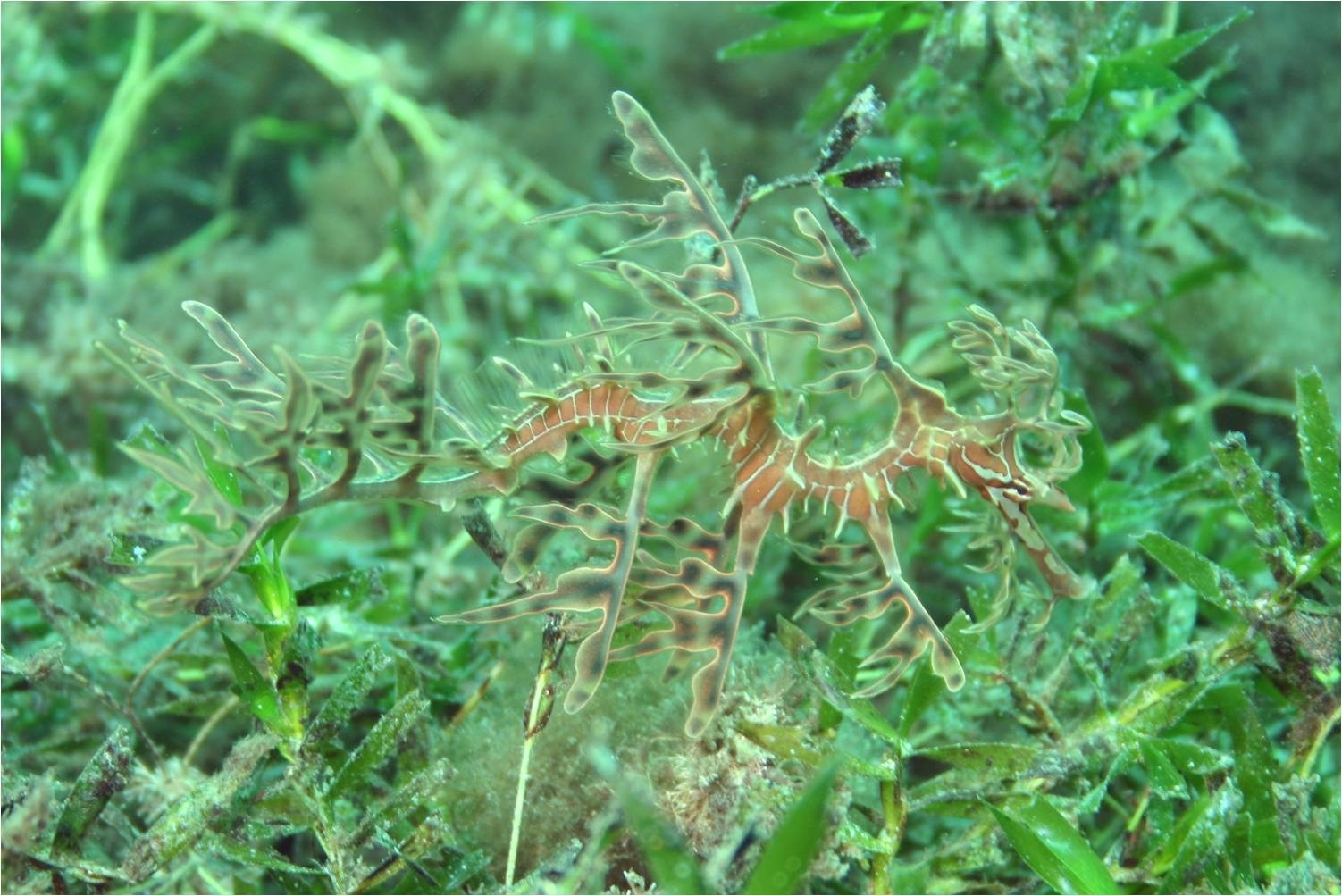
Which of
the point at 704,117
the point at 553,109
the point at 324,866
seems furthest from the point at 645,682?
the point at 553,109

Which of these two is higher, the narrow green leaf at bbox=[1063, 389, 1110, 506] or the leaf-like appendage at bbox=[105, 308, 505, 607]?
the leaf-like appendage at bbox=[105, 308, 505, 607]

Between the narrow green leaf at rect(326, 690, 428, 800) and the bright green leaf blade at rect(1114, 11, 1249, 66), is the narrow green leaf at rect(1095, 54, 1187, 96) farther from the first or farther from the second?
the narrow green leaf at rect(326, 690, 428, 800)

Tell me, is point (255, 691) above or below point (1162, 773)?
above

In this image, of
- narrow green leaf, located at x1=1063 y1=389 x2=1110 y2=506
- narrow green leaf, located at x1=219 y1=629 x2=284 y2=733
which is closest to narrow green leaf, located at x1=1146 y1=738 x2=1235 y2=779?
narrow green leaf, located at x1=1063 y1=389 x2=1110 y2=506

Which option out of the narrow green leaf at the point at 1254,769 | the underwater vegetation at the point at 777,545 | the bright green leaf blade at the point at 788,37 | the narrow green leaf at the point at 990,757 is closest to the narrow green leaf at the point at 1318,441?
the underwater vegetation at the point at 777,545

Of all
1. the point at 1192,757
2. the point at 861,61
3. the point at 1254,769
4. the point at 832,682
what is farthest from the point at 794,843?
the point at 861,61

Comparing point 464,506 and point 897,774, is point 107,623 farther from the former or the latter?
point 897,774

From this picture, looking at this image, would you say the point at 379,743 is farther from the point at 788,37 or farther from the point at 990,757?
the point at 788,37
